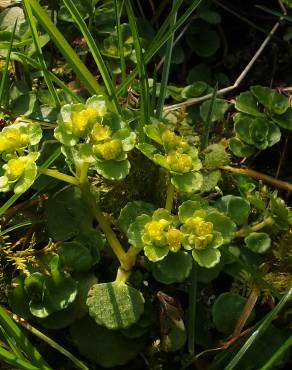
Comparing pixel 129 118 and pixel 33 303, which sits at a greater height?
pixel 129 118

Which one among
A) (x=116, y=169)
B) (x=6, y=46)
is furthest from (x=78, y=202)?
(x=6, y=46)

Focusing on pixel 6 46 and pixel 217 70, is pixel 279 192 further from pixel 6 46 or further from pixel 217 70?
pixel 6 46

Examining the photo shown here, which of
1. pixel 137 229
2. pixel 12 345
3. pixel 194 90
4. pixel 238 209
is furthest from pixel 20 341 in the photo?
pixel 194 90

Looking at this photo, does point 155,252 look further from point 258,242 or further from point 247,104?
point 247,104

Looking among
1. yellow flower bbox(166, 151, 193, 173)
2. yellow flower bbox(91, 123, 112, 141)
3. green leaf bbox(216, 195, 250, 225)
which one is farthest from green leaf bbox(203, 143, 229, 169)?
yellow flower bbox(91, 123, 112, 141)

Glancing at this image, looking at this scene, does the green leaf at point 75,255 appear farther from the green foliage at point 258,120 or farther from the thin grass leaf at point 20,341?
the green foliage at point 258,120

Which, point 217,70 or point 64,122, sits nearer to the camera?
point 64,122
